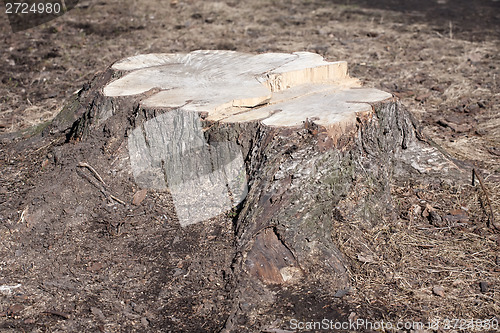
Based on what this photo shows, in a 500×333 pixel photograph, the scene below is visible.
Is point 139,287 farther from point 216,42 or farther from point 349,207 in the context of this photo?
point 216,42

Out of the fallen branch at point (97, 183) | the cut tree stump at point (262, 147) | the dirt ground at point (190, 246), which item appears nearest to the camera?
the dirt ground at point (190, 246)

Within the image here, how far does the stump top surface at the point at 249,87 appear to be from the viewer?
132 inches

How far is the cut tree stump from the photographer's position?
9.83ft

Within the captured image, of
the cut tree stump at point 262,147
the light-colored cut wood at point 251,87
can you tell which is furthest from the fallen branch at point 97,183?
the light-colored cut wood at point 251,87

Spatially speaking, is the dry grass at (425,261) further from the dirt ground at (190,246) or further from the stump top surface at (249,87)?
the stump top surface at (249,87)

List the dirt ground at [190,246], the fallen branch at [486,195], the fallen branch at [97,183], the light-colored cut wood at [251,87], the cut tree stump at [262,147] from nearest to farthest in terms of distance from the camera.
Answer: the dirt ground at [190,246]
the cut tree stump at [262,147]
the light-colored cut wood at [251,87]
the fallen branch at [486,195]
the fallen branch at [97,183]

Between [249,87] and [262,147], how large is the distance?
0.65m

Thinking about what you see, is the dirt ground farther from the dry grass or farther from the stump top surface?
the stump top surface

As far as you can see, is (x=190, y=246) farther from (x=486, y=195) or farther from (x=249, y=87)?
(x=486, y=195)

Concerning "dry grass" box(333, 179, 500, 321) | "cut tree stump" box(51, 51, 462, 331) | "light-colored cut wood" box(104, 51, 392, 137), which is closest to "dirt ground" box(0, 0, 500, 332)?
"dry grass" box(333, 179, 500, 321)

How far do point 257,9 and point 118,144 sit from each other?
5.78 meters

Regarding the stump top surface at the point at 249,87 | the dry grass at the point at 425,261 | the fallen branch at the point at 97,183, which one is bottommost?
the dry grass at the point at 425,261

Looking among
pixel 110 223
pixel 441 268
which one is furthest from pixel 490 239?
pixel 110 223

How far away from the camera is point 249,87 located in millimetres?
3633
